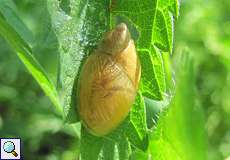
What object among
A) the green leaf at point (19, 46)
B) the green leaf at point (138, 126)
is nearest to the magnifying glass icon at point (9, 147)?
the green leaf at point (19, 46)

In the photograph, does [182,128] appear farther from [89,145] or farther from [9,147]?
[9,147]

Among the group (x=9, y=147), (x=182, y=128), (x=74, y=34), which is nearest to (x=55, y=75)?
(x=9, y=147)

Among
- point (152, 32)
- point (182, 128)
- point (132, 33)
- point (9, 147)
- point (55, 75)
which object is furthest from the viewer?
point (55, 75)

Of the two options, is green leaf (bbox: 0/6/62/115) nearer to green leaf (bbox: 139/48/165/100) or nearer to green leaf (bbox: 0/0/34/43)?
green leaf (bbox: 0/0/34/43)

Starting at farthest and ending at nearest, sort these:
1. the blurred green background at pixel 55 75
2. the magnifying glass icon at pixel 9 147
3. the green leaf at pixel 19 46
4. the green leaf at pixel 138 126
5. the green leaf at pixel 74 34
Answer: the blurred green background at pixel 55 75, the magnifying glass icon at pixel 9 147, the green leaf at pixel 138 126, the green leaf at pixel 19 46, the green leaf at pixel 74 34

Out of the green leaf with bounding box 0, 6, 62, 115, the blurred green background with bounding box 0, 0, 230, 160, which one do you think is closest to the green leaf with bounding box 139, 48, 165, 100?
the green leaf with bounding box 0, 6, 62, 115

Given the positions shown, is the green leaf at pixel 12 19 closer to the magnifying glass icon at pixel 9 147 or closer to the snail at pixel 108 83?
the snail at pixel 108 83
